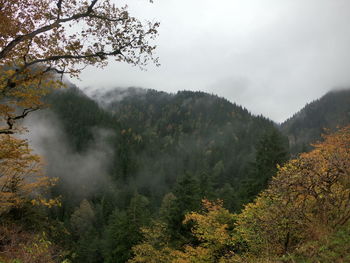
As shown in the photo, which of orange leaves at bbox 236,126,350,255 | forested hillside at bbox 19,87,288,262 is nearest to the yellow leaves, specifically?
orange leaves at bbox 236,126,350,255

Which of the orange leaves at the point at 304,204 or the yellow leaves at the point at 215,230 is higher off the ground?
the orange leaves at the point at 304,204

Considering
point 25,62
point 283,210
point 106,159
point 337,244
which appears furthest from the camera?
point 106,159

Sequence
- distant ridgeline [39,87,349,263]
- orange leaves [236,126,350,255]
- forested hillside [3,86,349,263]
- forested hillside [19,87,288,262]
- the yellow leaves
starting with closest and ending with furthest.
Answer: orange leaves [236,126,350,255], forested hillside [3,86,349,263], the yellow leaves, distant ridgeline [39,87,349,263], forested hillside [19,87,288,262]

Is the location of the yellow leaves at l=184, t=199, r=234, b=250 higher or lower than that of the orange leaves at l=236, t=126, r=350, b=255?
lower

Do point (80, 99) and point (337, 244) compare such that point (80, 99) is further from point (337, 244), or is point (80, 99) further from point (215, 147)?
point (337, 244)

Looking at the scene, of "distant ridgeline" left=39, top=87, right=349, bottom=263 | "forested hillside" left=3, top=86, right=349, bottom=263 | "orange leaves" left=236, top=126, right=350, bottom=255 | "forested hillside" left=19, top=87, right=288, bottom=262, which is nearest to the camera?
"orange leaves" left=236, top=126, right=350, bottom=255

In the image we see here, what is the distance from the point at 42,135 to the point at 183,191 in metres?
153

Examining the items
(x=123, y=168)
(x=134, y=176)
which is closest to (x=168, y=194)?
(x=134, y=176)

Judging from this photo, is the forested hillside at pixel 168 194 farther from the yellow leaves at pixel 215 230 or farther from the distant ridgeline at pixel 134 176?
the distant ridgeline at pixel 134 176

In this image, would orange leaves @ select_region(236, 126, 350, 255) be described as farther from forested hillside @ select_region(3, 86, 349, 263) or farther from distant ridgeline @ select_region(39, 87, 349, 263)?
distant ridgeline @ select_region(39, 87, 349, 263)

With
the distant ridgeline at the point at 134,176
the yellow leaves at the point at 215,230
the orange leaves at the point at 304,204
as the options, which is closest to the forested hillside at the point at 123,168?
the distant ridgeline at the point at 134,176

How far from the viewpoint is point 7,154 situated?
321 inches

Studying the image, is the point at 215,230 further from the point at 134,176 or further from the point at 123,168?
the point at 123,168

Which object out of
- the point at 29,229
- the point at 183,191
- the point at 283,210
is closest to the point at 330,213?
the point at 283,210
